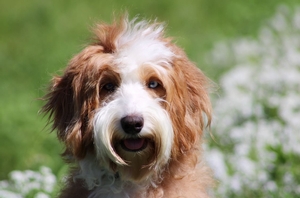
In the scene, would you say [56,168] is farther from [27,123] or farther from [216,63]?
[216,63]

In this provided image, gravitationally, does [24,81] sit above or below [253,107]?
above

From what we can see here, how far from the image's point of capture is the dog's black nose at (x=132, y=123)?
5.35 m

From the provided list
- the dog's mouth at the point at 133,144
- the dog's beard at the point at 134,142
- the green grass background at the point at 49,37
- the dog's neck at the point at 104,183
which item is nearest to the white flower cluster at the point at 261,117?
the green grass background at the point at 49,37

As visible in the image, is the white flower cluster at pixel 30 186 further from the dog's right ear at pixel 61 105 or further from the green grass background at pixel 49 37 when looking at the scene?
the dog's right ear at pixel 61 105

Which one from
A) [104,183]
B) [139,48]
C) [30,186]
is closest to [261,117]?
[30,186]

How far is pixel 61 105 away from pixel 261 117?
3763 millimetres

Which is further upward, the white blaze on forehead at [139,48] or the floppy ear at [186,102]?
the white blaze on forehead at [139,48]

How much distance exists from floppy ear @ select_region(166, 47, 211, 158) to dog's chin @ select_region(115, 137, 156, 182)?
0.18 meters

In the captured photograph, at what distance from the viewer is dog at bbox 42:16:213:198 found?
17.9 feet

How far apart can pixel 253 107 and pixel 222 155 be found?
1.06 m

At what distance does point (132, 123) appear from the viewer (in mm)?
5348

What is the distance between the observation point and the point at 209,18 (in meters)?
16.3

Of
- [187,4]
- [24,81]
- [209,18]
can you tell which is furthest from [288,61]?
[187,4]

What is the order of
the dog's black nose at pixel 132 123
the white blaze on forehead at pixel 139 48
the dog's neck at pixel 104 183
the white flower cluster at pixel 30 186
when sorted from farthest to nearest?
the white flower cluster at pixel 30 186
the dog's neck at pixel 104 183
the white blaze on forehead at pixel 139 48
the dog's black nose at pixel 132 123
